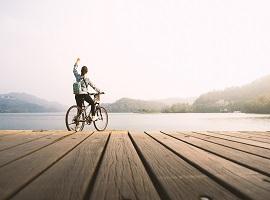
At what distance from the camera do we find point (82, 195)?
144cm

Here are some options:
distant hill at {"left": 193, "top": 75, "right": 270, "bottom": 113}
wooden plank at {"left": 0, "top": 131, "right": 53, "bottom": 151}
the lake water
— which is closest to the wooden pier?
wooden plank at {"left": 0, "top": 131, "right": 53, "bottom": 151}

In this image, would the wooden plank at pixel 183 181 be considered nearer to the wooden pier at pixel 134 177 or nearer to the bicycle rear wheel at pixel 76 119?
the wooden pier at pixel 134 177

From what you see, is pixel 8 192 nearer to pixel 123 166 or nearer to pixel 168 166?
pixel 123 166

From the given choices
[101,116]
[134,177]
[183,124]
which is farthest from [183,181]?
[183,124]

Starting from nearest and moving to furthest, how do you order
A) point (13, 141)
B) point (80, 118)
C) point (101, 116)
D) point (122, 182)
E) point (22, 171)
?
1. point (122, 182)
2. point (22, 171)
3. point (13, 141)
4. point (80, 118)
5. point (101, 116)

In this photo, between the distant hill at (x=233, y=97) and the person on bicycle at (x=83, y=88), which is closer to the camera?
Result: the person on bicycle at (x=83, y=88)

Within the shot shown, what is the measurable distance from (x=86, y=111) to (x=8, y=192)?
814 cm

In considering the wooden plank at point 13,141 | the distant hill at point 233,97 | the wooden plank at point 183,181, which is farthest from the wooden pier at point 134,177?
the distant hill at point 233,97

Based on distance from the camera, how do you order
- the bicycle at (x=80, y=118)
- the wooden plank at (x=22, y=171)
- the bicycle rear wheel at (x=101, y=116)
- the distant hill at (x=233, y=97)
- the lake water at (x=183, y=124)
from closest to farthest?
1. the wooden plank at (x=22, y=171)
2. the bicycle at (x=80, y=118)
3. the bicycle rear wheel at (x=101, y=116)
4. the lake water at (x=183, y=124)
5. the distant hill at (x=233, y=97)

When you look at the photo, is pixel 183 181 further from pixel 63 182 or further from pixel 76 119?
pixel 76 119

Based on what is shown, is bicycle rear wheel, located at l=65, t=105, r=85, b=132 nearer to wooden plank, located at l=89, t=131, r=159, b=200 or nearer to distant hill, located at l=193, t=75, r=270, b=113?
wooden plank, located at l=89, t=131, r=159, b=200

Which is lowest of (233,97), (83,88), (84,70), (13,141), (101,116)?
(13,141)

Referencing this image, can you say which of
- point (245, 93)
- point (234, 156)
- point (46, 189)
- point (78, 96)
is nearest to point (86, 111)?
point (78, 96)

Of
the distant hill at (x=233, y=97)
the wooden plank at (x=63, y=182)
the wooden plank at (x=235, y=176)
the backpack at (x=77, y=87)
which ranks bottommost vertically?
the wooden plank at (x=235, y=176)
